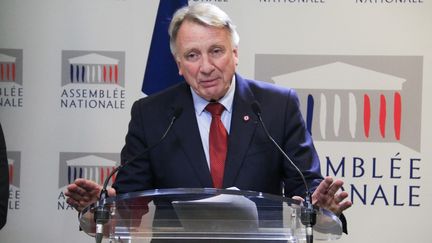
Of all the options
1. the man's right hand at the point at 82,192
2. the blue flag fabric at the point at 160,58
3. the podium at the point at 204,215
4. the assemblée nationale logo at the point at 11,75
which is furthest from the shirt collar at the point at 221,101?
the assemblée nationale logo at the point at 11,75

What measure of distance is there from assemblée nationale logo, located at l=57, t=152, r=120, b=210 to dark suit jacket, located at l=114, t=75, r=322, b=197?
4.73 feet

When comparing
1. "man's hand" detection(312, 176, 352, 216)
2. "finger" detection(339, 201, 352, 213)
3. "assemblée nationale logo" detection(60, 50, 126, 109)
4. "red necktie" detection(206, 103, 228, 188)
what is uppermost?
"assemblée nationale logo" detection(60, 50, 126, 109)

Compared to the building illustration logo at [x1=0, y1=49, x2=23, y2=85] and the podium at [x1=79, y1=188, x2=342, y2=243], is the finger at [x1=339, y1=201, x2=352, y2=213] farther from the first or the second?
the building illustration logo at [x1=0, y1=49, x2=23, y2=85]

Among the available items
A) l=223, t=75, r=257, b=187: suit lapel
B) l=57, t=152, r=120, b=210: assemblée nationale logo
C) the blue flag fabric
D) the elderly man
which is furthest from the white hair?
l=57, t=152, r=120, b=210: assemblée nationale logo

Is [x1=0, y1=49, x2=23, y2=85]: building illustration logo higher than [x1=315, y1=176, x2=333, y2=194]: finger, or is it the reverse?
[x1=0, y1=49, x2=23, y2=85]: building illustration logo

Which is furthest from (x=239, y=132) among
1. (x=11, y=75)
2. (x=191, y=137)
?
(x=11, y=75)

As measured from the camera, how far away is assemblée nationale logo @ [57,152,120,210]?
4434 millimetres

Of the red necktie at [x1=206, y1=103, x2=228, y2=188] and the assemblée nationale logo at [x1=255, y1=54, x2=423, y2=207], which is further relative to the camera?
the assemblée nationale logo at [x1=255, y1=54, x2=423, y2=207]

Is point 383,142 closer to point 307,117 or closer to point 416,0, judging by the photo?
point 307,117

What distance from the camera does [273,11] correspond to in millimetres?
4352

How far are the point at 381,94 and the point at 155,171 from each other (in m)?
1.87

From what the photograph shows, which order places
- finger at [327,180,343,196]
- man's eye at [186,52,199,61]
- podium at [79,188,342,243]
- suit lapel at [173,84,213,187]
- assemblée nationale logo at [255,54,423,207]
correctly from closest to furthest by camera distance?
podium at [79,188,342,243]
finger at [327,180,343,196]
suit lapel at [173,84,213,187]
man's eye at [186,52,199,61]
assemblée nationale logo at [255,54,423,207]

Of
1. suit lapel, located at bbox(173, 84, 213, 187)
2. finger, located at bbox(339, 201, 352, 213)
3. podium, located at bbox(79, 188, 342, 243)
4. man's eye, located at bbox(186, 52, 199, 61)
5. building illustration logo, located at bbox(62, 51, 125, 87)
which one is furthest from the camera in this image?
building illustration logo, located at bbox(62, 51, 125, 87)

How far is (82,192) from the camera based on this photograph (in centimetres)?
248
